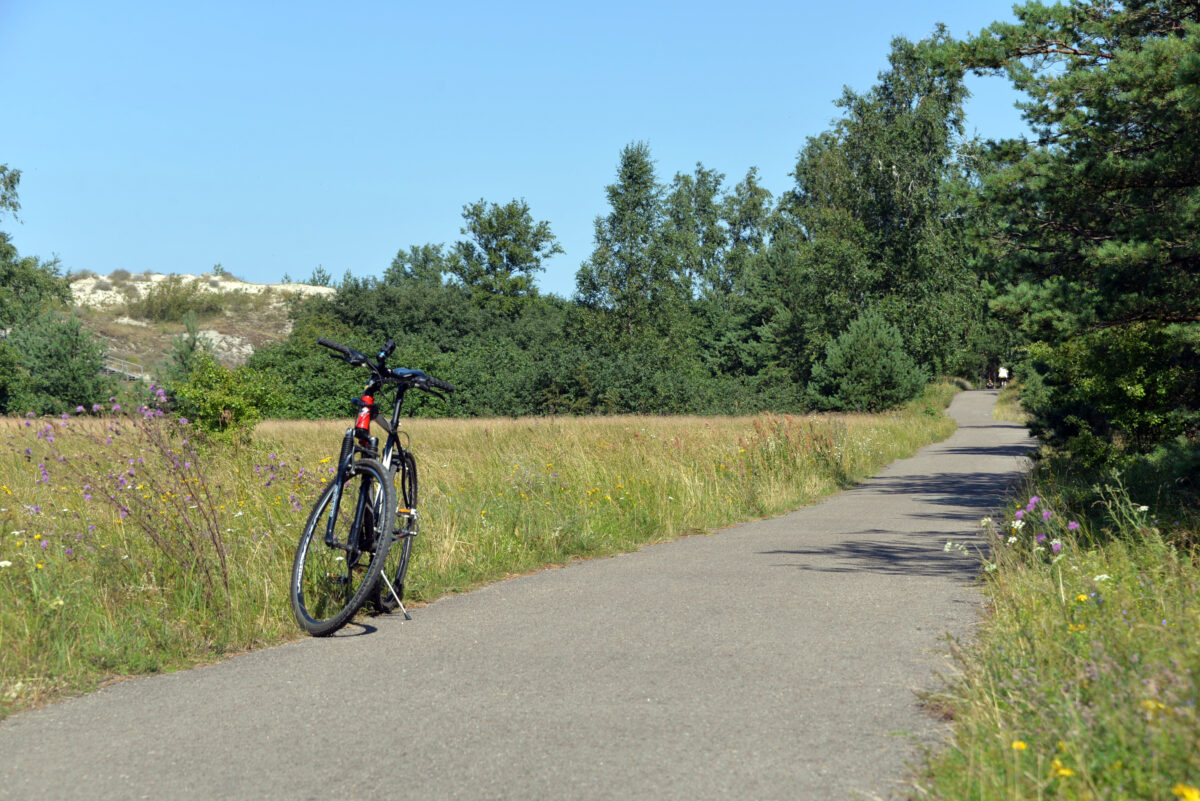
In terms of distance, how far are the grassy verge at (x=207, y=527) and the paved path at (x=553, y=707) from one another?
0.39m

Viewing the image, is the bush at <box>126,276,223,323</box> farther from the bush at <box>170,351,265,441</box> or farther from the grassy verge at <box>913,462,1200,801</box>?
the grassy verge at <box>913,462,1200,801</box>

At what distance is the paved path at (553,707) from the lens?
3506 millimetres

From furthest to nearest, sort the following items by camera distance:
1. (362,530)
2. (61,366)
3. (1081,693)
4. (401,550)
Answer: (61,366) → (401,550) → (362,530) → (1081,693)

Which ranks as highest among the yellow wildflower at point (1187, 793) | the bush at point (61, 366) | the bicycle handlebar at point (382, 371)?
the bush at point (61, 366)

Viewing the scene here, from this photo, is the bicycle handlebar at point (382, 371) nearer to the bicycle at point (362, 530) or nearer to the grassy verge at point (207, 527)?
the bicycle at point (362, 530)

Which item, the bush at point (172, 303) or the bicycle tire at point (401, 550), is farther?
the bush at point (172, 303)

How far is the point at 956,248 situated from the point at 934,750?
52.8m

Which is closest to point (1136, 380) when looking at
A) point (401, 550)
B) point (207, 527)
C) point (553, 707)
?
point (401, 550)

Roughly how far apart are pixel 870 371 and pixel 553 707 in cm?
4387

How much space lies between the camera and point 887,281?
55188 millimetres

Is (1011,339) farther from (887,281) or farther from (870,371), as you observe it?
(887,281)

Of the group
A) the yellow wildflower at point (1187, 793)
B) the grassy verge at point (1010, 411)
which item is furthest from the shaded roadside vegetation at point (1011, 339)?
the grassy verge at point (1010, 411)

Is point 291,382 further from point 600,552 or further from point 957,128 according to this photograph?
point 600,552

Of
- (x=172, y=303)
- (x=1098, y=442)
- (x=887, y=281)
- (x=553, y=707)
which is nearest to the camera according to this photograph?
(x=553, y=707)
